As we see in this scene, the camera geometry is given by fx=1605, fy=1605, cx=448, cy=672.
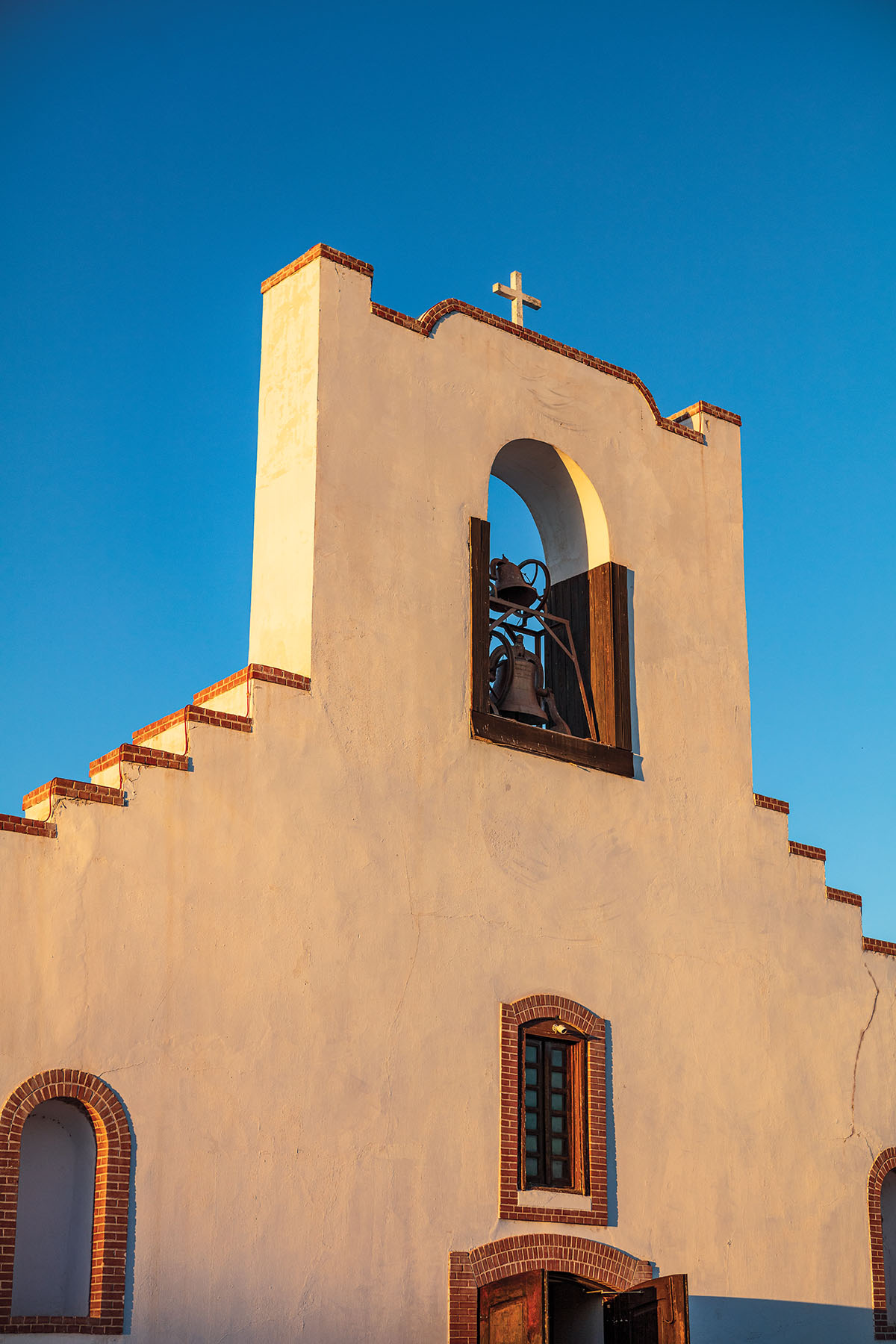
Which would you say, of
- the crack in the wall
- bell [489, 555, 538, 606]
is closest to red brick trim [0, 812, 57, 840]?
bell [489, 555, 538, 606]

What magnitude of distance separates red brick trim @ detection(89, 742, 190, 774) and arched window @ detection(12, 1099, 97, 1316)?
2.47 meters

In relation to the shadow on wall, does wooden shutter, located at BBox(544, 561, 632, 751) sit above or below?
above

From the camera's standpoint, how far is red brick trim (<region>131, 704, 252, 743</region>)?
1236 cm

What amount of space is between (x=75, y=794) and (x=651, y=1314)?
673cm

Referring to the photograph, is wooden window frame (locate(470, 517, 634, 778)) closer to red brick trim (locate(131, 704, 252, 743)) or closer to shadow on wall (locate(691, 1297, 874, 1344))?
red brick trim (locate(131, 704, 252, 743))

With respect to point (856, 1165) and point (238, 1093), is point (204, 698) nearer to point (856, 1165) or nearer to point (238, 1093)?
point (238, 1093)

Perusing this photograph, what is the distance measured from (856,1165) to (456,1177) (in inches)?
208

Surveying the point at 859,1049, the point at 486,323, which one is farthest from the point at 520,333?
the point at 859,1049

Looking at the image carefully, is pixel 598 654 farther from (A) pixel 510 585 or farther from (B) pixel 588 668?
(A) pixel 510 585

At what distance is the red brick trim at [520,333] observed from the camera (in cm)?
1484

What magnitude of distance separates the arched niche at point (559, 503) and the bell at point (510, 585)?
2.31 feet

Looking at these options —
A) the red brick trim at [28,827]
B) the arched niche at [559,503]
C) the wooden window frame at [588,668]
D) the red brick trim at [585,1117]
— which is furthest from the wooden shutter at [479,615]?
the red brick trim at [28,827]

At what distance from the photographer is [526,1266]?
13.2 metres

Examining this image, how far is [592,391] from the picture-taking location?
16.4m
